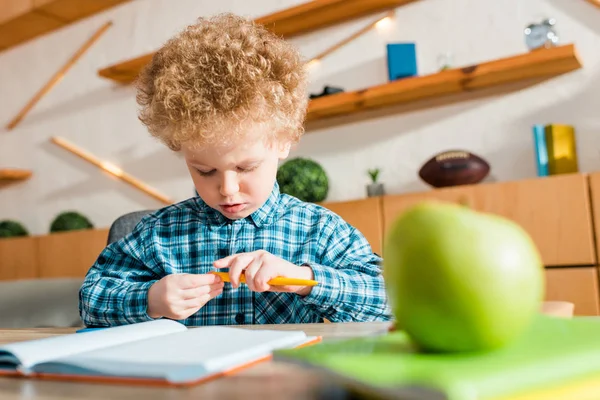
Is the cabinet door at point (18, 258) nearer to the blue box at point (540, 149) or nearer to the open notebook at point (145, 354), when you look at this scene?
the blue box at point (540, 149)

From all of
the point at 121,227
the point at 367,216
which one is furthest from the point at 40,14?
the point at 121,227

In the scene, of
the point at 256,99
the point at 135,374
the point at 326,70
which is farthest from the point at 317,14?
the point at 135,374

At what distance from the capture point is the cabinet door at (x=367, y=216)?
2.29m

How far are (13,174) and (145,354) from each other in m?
3.69

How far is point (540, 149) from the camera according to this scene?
7.02 feet

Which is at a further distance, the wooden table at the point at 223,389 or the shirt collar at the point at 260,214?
the shirt collar at the point at 260,214

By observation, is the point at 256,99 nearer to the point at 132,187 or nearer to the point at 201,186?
the point at 201,186

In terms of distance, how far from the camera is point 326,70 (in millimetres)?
2793

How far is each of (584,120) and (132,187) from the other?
2336 millimetres

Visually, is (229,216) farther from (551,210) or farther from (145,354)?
(551,210)

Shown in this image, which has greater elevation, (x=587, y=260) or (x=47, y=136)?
(x=47, y=136)

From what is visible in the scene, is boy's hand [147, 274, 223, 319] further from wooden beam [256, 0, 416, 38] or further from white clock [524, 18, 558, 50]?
wooden beam [256, 0, 416, 38]

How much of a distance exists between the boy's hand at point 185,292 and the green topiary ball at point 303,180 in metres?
1.60

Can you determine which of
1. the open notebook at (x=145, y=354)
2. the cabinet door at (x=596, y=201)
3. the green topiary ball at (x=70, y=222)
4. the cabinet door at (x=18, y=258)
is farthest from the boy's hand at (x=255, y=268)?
the cabinet door at (x=18, y=258)
